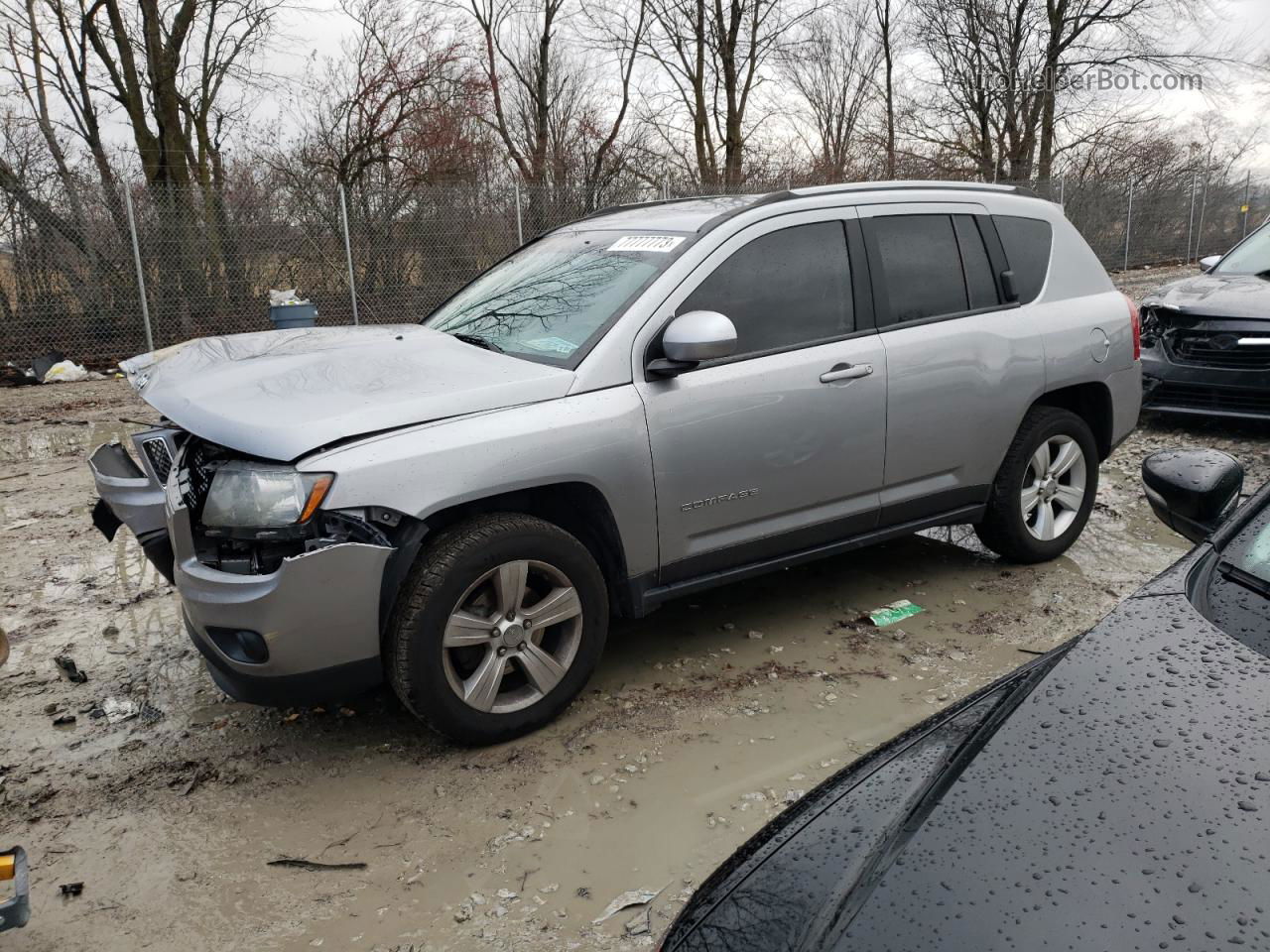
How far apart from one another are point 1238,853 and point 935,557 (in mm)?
3897

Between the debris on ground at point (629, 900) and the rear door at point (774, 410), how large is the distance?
1.25 meters

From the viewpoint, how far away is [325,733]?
3.49m

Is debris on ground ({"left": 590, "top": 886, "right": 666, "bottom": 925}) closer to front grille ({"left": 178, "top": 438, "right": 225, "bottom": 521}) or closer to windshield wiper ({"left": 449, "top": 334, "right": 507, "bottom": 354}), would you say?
front grille ({"left": 178, "top": 438, "right": 225, "bottom": 521})

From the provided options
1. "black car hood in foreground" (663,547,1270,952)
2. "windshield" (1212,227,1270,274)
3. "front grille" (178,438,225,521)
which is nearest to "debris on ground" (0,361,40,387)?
"front grille" (178,438,225,521)

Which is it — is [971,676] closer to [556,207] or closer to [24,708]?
[24,708]

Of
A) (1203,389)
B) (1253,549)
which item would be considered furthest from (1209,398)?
(1253,549)

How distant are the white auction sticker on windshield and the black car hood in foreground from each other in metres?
2.35

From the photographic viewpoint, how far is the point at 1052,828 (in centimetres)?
146

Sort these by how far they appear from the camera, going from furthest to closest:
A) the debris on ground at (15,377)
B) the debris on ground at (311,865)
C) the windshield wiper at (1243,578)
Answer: the debris on ground at (15,377)
the debris on ground at (311,865)
the windshield wiper at (1243,578)

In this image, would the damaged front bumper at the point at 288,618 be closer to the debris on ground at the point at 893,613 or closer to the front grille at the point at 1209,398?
the debris on ground at the point at 893,613

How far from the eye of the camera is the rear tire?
4621 millimetres

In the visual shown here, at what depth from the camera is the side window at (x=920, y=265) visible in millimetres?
4211

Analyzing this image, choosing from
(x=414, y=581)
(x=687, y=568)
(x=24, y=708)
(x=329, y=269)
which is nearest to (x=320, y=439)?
(x=414, y=581)

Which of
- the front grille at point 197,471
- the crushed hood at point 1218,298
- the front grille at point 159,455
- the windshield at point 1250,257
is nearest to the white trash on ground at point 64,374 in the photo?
the front grille at point 159,455
